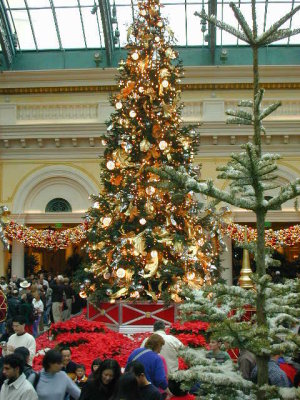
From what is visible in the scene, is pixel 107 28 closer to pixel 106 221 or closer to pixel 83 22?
pixel 83 22

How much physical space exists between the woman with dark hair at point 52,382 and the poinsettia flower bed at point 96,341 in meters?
3.56

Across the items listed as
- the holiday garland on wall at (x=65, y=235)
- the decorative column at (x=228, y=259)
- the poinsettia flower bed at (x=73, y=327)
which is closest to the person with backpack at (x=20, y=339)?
the poinsettia flower bed at (x=73, y=327)

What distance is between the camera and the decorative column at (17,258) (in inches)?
1024

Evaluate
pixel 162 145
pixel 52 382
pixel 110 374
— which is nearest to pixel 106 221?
pixel 162 145

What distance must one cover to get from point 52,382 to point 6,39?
23208 mm

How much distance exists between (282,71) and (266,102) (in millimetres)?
1334

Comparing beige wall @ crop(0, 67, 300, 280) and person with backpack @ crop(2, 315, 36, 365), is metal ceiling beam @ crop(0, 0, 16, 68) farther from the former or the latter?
person with backpack @ crop(2, 315, 36, 365)

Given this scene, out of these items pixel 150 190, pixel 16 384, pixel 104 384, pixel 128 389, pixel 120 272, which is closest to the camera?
pixel 128 389

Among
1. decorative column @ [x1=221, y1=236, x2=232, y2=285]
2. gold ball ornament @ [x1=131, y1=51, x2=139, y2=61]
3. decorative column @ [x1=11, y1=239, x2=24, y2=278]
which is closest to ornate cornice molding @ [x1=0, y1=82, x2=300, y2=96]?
decorative column @ [x1=221, y1=236, x2=232, y2=285]

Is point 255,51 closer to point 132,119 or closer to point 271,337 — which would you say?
point 271,337

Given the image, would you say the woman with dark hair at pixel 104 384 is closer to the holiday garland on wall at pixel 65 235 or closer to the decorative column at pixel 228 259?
the holiday garland on wall at pixel 65 235

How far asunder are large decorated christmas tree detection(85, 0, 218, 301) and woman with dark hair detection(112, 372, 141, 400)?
31.0ft

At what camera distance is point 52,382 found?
6609 mm

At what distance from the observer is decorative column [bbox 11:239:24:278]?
1024 inches
